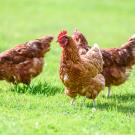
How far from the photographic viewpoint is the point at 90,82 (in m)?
11.1

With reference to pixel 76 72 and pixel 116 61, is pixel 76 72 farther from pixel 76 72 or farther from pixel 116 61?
pixel 116 61

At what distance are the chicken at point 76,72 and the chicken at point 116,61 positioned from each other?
1.33 m

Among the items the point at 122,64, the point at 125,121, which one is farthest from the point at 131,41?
the point at 125,121

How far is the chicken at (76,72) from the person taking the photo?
35.3ft

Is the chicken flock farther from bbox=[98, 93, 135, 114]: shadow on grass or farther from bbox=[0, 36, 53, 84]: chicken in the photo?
bbox=[98, 93, 135, 114]: shadow on grass

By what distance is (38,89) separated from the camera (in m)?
12.5

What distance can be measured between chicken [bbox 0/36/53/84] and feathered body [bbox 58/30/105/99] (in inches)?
78.9

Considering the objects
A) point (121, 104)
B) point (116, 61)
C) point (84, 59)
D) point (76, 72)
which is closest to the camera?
point (76, 72)

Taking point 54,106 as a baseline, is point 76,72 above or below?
above

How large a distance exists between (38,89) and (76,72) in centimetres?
191

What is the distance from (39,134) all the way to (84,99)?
3752 mm

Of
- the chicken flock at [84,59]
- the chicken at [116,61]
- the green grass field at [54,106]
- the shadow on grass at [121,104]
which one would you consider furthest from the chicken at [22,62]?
the shadow on grass at [121,104]

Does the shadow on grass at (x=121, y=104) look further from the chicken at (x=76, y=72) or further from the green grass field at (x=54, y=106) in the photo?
the chicken at (x=76, y=72)

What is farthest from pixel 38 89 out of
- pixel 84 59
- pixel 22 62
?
pixel 84 59
